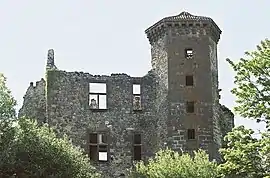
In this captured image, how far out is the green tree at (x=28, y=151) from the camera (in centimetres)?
3303

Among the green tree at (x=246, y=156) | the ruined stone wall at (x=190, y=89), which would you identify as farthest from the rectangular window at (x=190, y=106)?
the green tree at (x=246, y=156)

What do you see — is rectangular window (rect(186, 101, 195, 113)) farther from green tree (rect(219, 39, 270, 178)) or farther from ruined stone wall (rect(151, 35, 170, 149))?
green tree (rect(219, 39, 270, 178))

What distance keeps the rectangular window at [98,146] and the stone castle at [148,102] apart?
0.06 metres

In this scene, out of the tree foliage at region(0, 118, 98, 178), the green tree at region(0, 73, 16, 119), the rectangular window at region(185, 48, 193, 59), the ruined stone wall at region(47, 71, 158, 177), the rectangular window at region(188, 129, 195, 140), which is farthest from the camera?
the rectangular window at region(185, 48, 193, 59)

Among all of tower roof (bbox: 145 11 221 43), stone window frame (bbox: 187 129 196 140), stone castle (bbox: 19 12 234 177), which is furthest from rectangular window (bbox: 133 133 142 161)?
tower roof (bbox: 145 11 221 43)

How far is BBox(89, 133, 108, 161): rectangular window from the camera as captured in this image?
45.5 metres

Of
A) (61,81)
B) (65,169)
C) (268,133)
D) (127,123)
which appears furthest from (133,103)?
(268,133)

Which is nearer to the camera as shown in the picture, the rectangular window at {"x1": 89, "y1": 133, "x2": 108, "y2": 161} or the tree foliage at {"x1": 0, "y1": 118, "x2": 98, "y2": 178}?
the tree foliage at {"x1": 0, "y1": 118, "x2": 98, "y2": 178}

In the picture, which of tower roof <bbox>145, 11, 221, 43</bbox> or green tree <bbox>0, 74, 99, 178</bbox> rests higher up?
tower roof <bbox>145, 11, 221, 43</bbox>

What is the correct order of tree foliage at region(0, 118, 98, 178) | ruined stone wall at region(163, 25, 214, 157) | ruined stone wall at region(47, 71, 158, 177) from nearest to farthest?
tree foliage at region(0, 118, 98, 178) → ruined stone wall at region(163, 25, 214, 157) → ruined stone wall at region(47, 71, 158, 177)

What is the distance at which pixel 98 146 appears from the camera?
45469 millimetres

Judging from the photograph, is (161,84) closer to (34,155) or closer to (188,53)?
(188,53)

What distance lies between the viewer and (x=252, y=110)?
104 feet

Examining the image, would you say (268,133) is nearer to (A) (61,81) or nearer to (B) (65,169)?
(B) (65,169)
